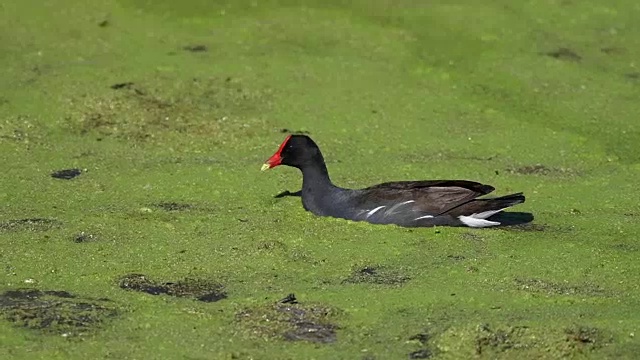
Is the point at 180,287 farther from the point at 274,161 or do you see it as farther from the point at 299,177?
the point at 299,177

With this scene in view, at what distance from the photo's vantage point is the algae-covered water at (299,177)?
15.5 ft

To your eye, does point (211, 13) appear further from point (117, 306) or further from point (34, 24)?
point (117, 306)

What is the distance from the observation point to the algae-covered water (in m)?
4.73

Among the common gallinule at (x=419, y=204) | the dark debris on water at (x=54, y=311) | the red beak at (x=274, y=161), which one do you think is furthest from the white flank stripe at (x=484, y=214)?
the dark debris on water at (x=54, y=311)

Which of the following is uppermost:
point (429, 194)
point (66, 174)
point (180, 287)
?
point (429, 194)

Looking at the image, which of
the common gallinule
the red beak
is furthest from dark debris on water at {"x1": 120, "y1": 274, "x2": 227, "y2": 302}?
the red beak

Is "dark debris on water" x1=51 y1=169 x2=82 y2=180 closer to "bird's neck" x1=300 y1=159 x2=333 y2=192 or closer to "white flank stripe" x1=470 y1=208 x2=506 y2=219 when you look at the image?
"bird's neck" x1=300 y1=159 x2=333 y2=192

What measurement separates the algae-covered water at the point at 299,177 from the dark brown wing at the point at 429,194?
14cm

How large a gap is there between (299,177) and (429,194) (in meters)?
1.02

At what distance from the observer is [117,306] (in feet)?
16.1

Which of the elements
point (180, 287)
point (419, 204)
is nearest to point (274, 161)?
point (419, 204)

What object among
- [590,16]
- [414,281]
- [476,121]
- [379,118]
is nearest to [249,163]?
[379,118]

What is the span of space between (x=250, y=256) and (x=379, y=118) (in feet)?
6.99

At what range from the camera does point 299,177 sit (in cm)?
679
